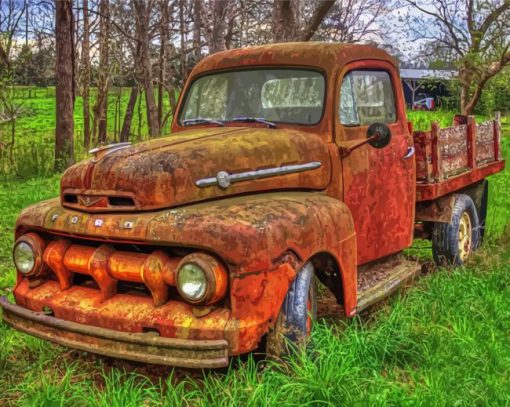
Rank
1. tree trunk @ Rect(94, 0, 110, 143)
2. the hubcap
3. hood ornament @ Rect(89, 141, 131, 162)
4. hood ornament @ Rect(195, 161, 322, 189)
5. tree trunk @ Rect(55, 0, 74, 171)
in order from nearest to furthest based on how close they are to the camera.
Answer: hood ornament @ Rect(195, 161, 322, 189) < hood ornament @ Rect(89, 141, 131, 162) < the hubcap < tree trunk @ Rect(55, 0, 74, 171) < tree trunk @ Rect(94, 0, 110, 143)

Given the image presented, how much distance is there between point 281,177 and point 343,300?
32.8 inches

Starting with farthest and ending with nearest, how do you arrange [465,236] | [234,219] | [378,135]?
[465,236] < [378,135] < [234,219]

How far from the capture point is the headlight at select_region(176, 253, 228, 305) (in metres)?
3.09

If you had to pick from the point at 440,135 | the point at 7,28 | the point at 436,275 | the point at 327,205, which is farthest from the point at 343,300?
the point at 7,28

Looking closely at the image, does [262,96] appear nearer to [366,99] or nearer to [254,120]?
[254,120]

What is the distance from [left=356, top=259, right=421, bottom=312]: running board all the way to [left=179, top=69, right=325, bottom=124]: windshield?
123 centimetres

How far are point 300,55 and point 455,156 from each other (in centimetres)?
235

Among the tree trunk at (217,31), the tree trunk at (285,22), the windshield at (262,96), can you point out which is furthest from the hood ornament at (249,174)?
the tree trunk at (217,31)

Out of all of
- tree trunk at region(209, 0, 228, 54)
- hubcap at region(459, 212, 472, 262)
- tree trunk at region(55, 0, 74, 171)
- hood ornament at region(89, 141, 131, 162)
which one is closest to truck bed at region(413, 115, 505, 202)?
hubcap at region(459, 212, 472, 262)

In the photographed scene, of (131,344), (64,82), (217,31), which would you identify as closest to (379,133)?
(131,344)

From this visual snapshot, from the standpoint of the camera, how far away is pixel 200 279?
10.2ft

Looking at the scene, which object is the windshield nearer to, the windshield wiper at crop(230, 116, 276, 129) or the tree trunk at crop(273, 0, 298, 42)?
the windshield wiper at crop(230, 116, 276, 129)

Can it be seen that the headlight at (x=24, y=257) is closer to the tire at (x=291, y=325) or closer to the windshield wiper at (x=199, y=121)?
the tire at (x=291, y=325)

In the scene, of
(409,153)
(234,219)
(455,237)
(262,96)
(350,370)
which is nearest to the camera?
(234,219)
